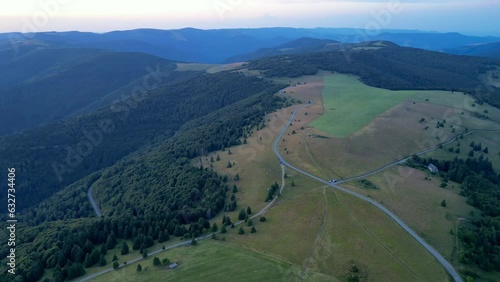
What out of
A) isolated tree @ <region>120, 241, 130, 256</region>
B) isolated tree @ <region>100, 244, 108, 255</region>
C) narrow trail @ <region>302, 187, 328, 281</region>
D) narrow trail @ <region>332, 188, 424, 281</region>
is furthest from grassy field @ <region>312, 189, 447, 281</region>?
isolated tree @ <region>100, 244, 108, 255</region>

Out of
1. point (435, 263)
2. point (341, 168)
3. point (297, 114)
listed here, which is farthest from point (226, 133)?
point (435, 263)

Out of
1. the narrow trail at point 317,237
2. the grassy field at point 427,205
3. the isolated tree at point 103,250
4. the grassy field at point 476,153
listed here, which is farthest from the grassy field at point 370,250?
the grassy field at point 476,153

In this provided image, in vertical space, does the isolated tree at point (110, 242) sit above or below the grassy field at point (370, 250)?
below

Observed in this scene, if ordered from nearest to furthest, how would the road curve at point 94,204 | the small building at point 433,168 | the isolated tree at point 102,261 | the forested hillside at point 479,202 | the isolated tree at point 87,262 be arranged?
the forested hillside at point 479,202 < the isolated tree at point 102,261 < the isolated tree at point 87,262 < the small building at point 433,168 < the road curve at point 94,204

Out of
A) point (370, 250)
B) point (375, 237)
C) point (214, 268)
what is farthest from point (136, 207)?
point (370, 250)

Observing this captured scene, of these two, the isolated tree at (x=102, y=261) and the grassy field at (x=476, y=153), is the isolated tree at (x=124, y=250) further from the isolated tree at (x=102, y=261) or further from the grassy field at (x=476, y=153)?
the grassy field at (x=476, y=153)

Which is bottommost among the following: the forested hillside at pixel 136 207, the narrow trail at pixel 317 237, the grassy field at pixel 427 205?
the forested hillside at pixel 136 207

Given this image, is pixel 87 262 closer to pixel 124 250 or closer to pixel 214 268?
pixel 124 250

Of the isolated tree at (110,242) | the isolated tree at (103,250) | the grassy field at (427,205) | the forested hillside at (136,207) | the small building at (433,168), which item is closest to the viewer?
the grassy field at (427,205)
